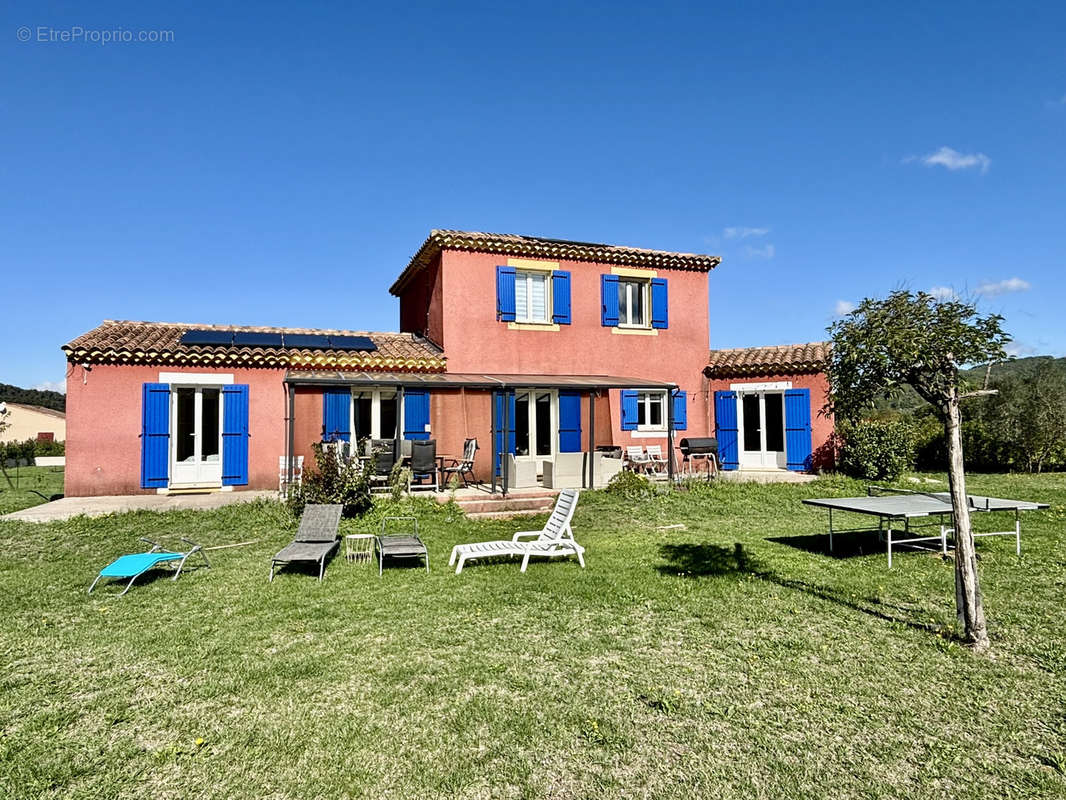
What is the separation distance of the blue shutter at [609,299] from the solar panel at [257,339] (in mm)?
8794

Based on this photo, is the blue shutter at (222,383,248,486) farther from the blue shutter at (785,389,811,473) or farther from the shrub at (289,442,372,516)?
the blue shutter at (785,389,811,473)

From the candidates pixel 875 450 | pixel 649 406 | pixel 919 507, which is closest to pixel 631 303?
pixel 649 406

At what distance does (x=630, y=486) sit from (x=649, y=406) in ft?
14.1

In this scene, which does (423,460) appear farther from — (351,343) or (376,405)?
(351,343)

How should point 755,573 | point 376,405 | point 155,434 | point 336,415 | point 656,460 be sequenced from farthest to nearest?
point 656,460, point 376,405, point 336,415, point 155,434, point 755,573

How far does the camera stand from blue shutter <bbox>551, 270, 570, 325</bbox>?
1672cm

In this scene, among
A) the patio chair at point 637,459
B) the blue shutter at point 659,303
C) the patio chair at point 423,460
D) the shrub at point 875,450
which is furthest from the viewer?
the blue shutter at point 659,303

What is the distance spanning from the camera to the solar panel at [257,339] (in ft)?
49.2

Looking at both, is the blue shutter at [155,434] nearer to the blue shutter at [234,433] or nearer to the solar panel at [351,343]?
the blue shutter at [234,433]

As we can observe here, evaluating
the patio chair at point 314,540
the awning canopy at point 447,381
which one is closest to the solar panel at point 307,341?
the awning canopy at point 447,381

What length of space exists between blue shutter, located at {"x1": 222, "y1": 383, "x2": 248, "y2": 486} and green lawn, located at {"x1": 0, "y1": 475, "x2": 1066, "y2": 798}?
6.38 m

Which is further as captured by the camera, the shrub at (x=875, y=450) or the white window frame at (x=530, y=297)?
the white window frame at (x=530, y=297)

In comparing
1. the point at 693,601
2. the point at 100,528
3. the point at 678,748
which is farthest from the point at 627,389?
the point at 678,748

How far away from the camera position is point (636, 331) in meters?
17.5
